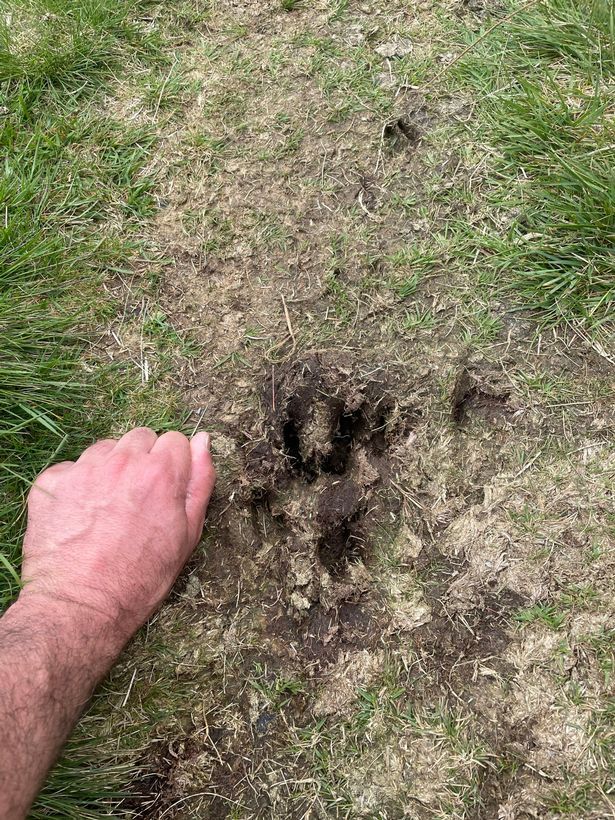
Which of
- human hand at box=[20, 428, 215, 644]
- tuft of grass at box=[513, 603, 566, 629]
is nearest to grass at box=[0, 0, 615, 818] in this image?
tuft of grass at box=[513, 603, 566, 629]

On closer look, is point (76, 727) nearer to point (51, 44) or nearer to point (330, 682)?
point (330, 682)

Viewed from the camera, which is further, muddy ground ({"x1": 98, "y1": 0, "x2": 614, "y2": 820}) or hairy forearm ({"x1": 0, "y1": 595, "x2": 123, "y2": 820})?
muddy ground ({"x1": 98, "y1": 0, "x2": 614, "y2": 820})

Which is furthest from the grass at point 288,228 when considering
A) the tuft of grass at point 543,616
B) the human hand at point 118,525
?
the human hand at point 118,525

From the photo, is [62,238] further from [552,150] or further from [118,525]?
[552,150]

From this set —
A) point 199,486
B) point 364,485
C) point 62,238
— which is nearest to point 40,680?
point 199,486

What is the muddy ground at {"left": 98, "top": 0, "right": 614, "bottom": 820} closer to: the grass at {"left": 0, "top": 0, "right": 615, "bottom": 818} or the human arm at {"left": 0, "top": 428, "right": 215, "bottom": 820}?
the grass at {"left": 0, "top": 0, "right": 615, "bottom": 818}

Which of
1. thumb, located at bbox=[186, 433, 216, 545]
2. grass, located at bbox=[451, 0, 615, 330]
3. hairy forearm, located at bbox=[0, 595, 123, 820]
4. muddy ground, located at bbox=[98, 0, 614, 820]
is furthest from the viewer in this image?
grass, located at bbox=[451, 0, 615, 330]

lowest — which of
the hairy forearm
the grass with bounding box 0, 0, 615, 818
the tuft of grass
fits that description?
the tuft of grass
